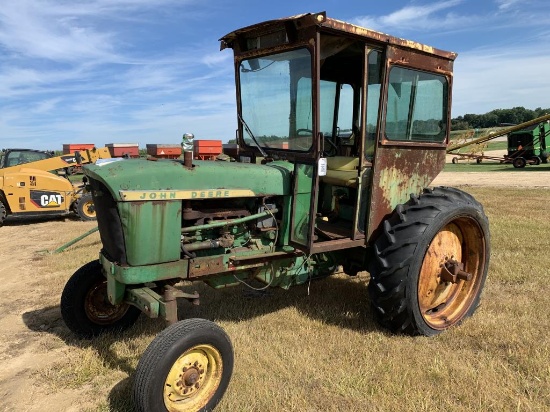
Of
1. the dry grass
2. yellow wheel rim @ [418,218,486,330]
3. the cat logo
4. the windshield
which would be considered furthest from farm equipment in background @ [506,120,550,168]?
the windshield

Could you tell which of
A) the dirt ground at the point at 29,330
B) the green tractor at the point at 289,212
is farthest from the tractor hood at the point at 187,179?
the dirt ground at the point at 29,330

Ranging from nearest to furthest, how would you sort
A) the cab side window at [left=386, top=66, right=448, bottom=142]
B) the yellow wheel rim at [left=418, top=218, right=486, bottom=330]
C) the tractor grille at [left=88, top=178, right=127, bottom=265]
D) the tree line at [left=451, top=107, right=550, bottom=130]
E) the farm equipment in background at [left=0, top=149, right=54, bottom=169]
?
1. the tractor grille at [left=88, top=178, right=127, bottom=265]
2. the cab side window at [left=386, top=66, right=448, bottom=142]
3. the yellow wheel rim at [left=418, top=218, right=486, bottom=330]
4. the farm equipment in background at [left=0, top=149, right=54, bottom=169]
5. the tree line at [left=451, top=107, right=550, bottom=130]

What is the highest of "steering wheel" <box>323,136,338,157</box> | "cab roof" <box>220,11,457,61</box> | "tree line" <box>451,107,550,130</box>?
"tree line" <box>451,107,550,130</box>

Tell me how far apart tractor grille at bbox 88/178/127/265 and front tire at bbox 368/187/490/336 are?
1.94 m

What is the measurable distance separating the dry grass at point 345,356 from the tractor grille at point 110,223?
0.88 meters

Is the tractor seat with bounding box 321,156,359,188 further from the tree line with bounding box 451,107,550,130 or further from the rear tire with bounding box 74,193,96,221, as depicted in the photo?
the tree line with bounding box 451,107,550,130

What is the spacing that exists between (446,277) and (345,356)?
1.23m

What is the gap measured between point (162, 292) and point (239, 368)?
78cm

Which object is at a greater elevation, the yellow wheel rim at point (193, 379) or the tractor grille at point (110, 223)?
the tractor grille at point (110, 223)

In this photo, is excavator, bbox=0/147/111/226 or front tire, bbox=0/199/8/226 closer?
front tire, bbox=0/199/8/226

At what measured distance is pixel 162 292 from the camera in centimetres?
338

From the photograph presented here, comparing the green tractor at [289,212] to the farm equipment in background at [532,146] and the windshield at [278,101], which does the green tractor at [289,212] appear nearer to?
the windshield at [278,101]

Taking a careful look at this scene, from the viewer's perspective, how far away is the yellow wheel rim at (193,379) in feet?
9.02

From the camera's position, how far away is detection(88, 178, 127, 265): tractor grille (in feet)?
10.1
